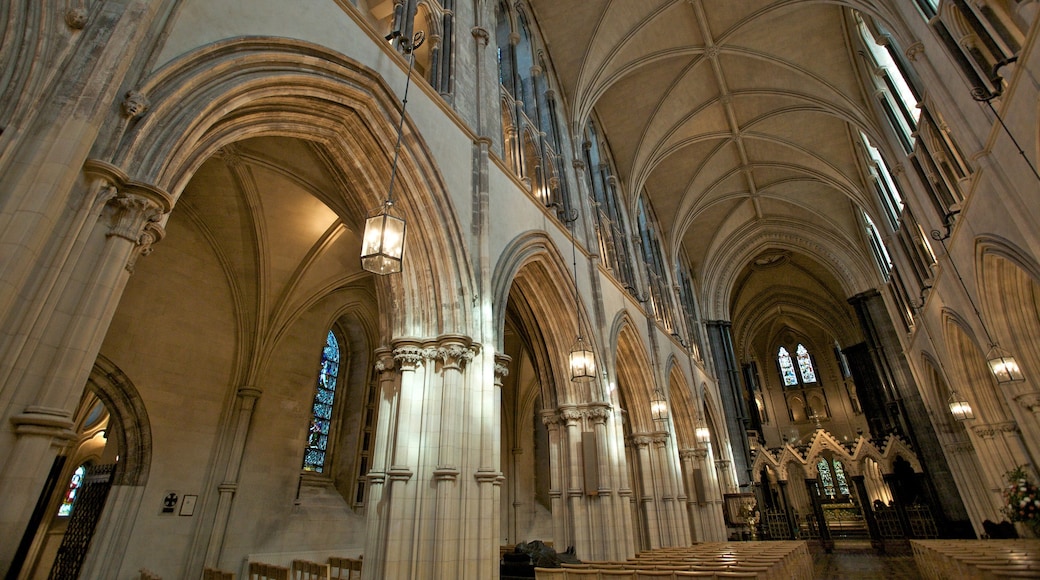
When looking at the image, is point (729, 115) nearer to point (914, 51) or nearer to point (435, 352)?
point (914, 51)

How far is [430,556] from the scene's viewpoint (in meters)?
5.45

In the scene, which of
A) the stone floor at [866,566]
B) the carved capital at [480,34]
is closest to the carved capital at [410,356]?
the carved capital at [480,34]

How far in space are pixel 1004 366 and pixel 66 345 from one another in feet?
45.0

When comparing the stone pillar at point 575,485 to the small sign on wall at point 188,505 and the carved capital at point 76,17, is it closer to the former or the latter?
the small sign on wall at point 188,505

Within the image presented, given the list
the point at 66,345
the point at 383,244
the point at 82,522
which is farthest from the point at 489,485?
the point at 82,522

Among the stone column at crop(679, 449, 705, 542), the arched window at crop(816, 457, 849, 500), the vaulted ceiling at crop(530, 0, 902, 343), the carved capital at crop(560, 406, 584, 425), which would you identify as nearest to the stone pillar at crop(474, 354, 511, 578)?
the carved capital at crop(560, 406, 584, 425)

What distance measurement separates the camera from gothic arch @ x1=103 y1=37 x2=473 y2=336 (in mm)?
3805

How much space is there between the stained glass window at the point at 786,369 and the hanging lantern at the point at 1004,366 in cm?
2813

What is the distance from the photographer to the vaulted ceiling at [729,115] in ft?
46.9

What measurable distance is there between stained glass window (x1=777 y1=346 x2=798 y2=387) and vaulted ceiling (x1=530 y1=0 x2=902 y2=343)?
15043 mm

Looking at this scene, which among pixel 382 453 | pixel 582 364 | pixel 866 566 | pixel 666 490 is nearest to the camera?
pixel 382 453

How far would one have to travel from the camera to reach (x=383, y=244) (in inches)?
179

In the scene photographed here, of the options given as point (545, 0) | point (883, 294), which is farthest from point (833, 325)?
point (545, 0)


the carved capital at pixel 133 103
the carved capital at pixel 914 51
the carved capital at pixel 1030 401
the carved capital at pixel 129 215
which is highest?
the carved capital at pixel 914 51
